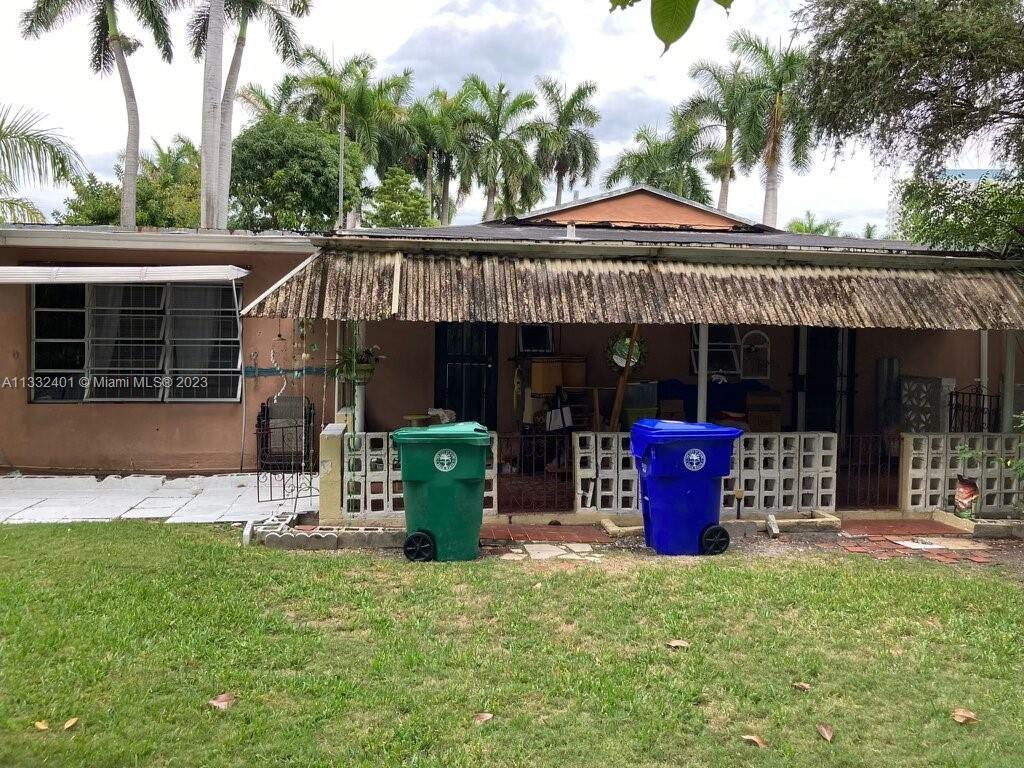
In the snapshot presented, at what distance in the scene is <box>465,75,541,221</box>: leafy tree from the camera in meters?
34.2

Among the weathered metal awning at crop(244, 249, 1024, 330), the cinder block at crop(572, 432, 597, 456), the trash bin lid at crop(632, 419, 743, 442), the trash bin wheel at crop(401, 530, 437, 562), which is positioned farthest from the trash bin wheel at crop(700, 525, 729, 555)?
the trash bin wheel at crop(401, 530, 437, 562)

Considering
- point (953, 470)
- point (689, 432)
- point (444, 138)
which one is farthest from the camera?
point (444, 138)

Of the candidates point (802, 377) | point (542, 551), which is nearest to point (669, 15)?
point (542, 551)

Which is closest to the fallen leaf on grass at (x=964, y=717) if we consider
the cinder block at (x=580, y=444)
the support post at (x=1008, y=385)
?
the cinder block at (x=580, y=444)

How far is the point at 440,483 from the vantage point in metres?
6.47

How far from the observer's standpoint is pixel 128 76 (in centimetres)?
2430

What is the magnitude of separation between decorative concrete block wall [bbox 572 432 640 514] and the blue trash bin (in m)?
0.97

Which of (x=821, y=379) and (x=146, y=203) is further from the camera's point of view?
(x=146, y=203)

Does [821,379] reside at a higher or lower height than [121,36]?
lower

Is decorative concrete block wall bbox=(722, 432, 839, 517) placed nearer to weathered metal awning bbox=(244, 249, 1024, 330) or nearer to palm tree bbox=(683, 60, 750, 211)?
weathered metal awning bbox=(244, 249, 1024, 330)

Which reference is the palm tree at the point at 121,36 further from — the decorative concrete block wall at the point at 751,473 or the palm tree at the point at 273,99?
the decorative concrete block wall at the point at 751,473

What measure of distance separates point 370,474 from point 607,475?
7.72 ft

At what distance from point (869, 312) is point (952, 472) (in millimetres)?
2130

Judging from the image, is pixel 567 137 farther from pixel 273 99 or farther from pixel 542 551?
pixel 542 551
